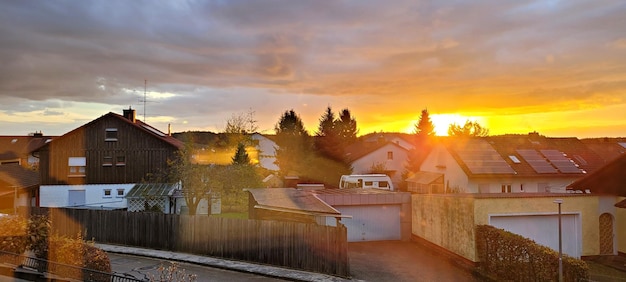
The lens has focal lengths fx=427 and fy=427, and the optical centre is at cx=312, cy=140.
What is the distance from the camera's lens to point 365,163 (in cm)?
5172

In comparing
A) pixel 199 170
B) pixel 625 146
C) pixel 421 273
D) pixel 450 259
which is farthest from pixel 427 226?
pixel 625 146

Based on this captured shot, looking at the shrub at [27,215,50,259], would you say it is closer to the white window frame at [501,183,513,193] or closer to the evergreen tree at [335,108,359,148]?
the white window frame at [501,183,513,193]

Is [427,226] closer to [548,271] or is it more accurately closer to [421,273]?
[421,273]

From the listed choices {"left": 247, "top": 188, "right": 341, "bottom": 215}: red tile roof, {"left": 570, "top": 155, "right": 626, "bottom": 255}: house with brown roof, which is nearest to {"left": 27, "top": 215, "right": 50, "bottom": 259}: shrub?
{"left": 247, "top": 188, "right": 341, "bottom": 215}: red tile roof

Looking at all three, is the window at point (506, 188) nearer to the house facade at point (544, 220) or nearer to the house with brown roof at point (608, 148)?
the house with brown roof at point (608, 148)

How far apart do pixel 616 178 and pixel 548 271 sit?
641 centimetres

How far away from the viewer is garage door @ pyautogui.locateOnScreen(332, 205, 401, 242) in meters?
23.9

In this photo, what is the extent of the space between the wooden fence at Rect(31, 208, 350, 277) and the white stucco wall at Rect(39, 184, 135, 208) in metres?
10.6

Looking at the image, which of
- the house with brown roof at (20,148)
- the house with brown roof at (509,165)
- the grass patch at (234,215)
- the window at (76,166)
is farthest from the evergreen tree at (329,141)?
the house with brown roof at (20,148)

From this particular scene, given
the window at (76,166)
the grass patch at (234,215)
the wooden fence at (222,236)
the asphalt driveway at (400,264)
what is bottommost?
the asphalt driveway at (400,264)

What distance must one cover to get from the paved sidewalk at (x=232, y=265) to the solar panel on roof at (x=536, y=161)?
942 inches

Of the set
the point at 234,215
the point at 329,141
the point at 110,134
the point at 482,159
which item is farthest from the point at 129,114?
the point at 482,159

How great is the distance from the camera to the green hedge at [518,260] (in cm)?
1293

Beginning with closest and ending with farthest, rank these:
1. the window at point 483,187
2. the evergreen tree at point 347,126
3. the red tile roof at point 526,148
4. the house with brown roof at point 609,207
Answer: the house with brown roof at point 609,207, the window at point 483,187, the red tile roof at point 526,148, the evergreen tree at point 347,126
